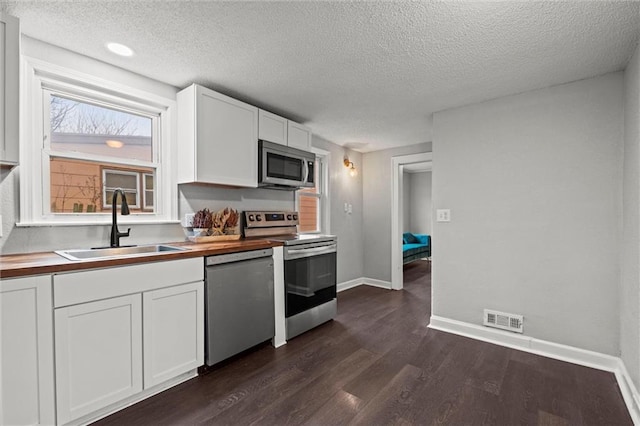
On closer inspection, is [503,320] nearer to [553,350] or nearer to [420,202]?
[553,350]

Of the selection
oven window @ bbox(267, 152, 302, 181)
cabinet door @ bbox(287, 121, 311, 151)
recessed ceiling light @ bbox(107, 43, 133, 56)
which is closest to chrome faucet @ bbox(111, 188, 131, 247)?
recessed ceiling light @ bbox(107, 43, 133, 56)

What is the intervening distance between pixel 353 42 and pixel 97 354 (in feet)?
7.85

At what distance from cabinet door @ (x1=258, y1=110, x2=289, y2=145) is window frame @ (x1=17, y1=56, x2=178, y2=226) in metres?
0.80

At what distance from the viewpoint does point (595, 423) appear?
5.58ft

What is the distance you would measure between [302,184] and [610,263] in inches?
110

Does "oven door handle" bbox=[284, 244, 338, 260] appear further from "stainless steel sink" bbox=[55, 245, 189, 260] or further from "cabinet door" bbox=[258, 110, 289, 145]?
"cabinet door" bbox=[258, 110, 289, 145]

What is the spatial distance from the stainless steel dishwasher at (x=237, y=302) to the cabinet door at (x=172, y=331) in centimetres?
8

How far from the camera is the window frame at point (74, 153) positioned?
1.93 m

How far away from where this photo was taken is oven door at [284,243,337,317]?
109 inches

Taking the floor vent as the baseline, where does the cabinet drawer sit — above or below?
above

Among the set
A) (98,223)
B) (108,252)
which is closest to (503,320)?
(108,252)

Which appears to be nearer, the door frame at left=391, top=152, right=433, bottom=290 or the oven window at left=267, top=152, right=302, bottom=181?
the oven window at left=267, top=152, right=302, bottom=181

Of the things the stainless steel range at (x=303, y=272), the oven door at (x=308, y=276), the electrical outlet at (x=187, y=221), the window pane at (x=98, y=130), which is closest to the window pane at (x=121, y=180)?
the window pane at (x=98, y=130)

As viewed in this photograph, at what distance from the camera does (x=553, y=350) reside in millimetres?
2494
